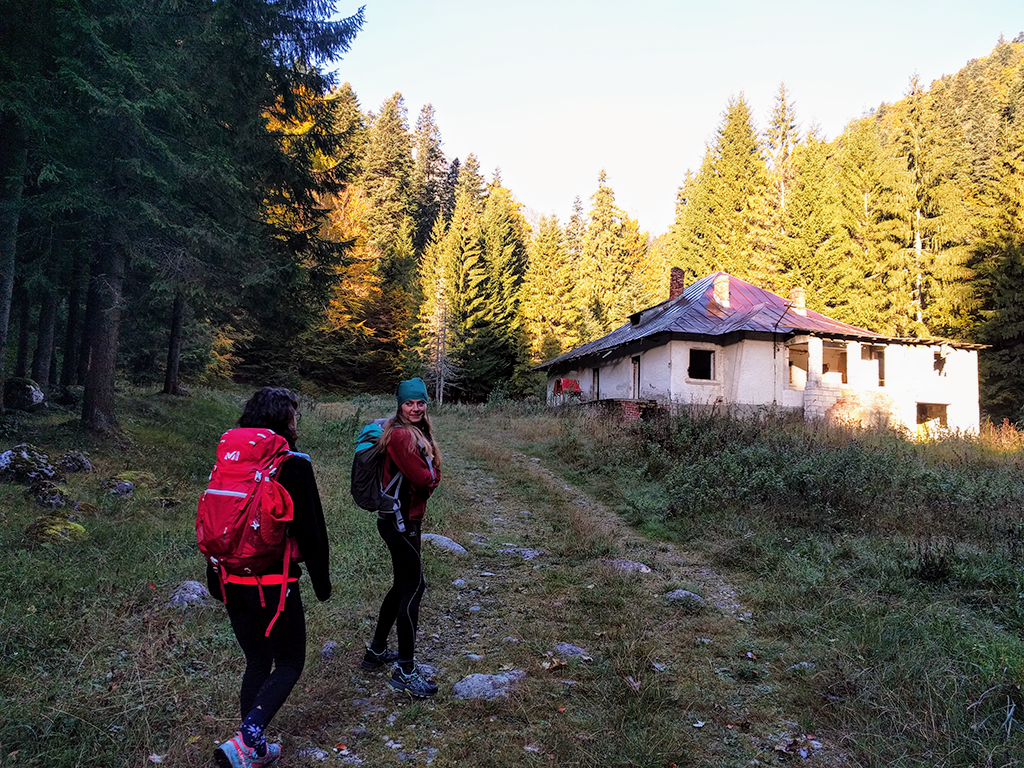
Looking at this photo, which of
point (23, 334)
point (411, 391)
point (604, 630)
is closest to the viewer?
point (411, 391)

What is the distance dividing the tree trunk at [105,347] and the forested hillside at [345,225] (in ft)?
0.15

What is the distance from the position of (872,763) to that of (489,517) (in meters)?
6.15

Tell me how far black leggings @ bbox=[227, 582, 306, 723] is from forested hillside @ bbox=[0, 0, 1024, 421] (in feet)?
27.4

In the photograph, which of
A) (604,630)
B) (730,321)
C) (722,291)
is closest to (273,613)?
(604,630)

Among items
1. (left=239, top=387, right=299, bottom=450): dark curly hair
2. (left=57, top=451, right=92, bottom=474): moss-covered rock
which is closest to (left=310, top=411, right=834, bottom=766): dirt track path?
(left=239, top=387, right=299, bottom=450): dark curly hair

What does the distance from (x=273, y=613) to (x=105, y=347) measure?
33.1ft

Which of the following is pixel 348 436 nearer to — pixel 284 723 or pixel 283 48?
pixel 283 48

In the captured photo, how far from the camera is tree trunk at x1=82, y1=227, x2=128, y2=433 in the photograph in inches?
392

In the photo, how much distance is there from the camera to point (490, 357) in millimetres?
36156

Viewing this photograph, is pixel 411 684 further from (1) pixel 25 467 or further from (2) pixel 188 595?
(1) pixel 25 467

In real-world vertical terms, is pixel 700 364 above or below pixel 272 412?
above

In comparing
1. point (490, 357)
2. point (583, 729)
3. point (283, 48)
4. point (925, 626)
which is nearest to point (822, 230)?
point (490, 357)

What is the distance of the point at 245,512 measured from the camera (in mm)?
2529

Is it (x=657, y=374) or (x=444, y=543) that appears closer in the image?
(x=444, y=543)
